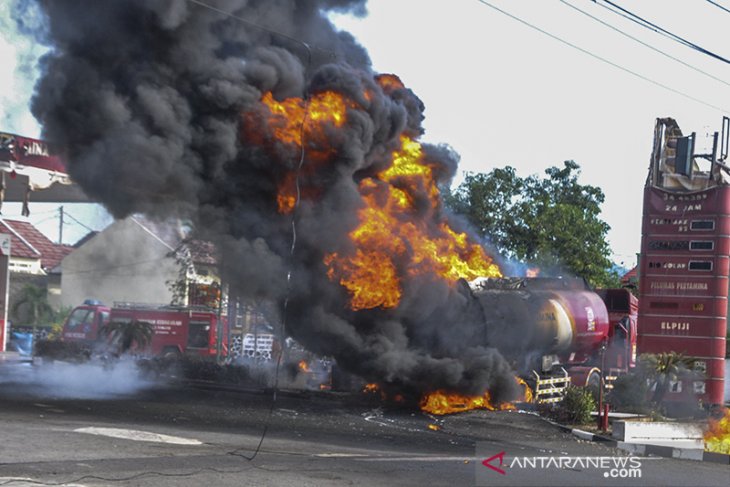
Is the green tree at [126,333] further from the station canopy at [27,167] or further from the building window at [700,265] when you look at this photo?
the building window at [700,265]

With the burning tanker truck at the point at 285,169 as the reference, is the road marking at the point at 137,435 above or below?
below

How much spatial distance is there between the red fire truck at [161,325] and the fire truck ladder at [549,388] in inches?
539

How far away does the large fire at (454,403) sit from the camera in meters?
19.9

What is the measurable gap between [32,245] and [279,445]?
114 feet

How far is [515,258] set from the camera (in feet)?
123

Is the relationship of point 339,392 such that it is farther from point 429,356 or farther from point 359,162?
point 359,162

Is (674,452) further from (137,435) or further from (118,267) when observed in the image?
(118,267)

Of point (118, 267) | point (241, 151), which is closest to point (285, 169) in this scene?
point (241, 151)

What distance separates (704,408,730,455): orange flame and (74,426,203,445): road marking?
9581 millimetres

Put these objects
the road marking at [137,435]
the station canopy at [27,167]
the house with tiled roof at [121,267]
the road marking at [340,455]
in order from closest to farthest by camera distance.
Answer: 1. the road marking at [340,455]
2. the road marking at [137,435]
3. the station canopy at [27,167]
4. the house with tiled roof at [121,267]

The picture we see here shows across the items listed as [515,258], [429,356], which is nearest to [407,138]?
[429,356]

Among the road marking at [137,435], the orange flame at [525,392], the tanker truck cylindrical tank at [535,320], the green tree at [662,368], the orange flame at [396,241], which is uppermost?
the orange flame at [396,241]

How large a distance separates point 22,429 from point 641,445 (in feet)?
34.1

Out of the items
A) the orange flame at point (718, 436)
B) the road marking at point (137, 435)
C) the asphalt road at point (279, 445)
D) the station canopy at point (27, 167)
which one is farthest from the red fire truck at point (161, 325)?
the orange flame at point (718, 436)
